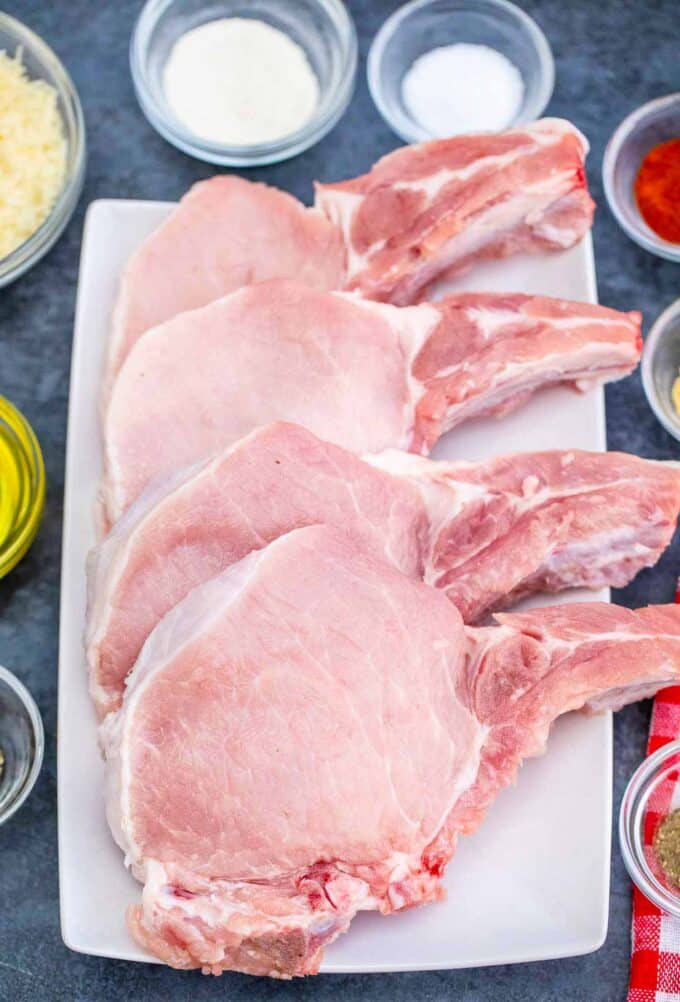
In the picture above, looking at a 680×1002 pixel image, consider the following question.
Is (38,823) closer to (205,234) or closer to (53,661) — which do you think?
(53,661)

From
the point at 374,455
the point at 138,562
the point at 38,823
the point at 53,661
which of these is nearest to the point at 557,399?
the point at 374,455

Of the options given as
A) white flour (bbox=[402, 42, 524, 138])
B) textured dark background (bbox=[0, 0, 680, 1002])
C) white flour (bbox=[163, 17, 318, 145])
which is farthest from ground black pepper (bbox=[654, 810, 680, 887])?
white flour (bbox=[163, 17, 318, 145])

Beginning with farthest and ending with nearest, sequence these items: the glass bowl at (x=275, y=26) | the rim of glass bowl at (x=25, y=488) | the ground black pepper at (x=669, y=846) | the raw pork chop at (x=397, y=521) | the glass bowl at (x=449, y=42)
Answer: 1. the glass bowl at (x=449, y=42)
2. the glass bowl at (x=275, y=26)
3. the rim of glass bowl at (x=25, y=488)
4. the ground black pepper at (x=669, y=846)
5. the raw pork chop at (x=397, y=521)

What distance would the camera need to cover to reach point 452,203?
9.68ft

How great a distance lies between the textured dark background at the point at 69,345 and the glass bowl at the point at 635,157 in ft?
0.26

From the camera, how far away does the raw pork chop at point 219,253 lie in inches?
117

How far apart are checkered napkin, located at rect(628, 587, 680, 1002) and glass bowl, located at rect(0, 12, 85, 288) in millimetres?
1840

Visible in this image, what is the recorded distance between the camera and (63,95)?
10.8ft

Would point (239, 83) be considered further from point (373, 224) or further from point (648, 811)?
point (648, 811)

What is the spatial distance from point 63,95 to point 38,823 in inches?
70.6

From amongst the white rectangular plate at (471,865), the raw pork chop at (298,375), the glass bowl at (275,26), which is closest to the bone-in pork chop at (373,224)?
the raw pork chop at (298,375)

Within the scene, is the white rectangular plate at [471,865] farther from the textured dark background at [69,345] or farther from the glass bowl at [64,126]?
the glass bowl at [64,126]

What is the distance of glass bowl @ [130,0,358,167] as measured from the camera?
11.0 ft

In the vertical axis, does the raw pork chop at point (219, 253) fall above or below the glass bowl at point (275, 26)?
below
